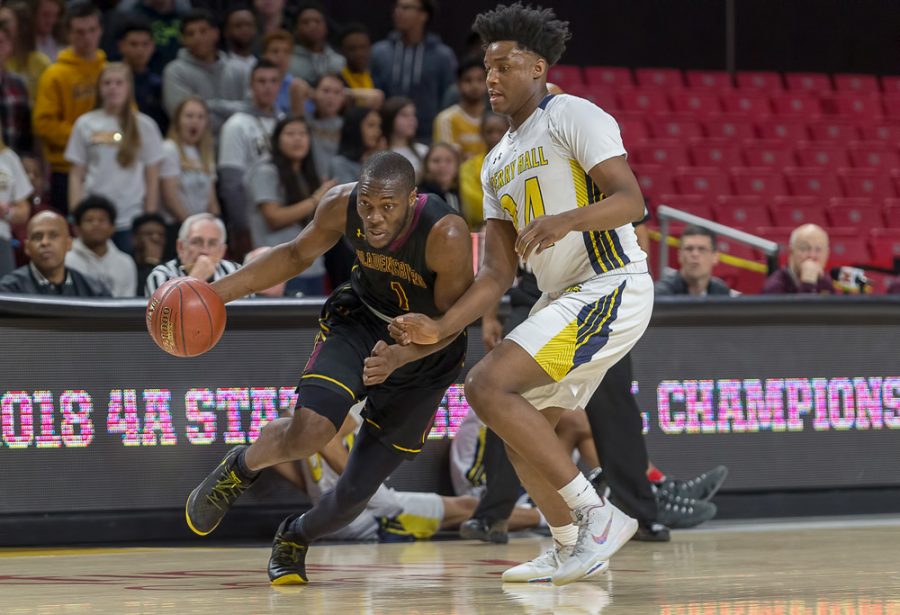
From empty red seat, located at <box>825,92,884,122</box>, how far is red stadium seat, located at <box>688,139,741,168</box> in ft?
6.61

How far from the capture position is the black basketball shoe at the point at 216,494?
4770 mm

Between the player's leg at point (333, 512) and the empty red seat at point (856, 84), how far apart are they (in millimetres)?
12334

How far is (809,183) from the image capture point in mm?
14102

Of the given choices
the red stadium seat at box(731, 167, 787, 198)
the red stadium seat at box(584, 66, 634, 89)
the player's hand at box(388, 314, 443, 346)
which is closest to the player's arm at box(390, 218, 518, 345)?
the player's hand at box(388, 314, 443, 346)

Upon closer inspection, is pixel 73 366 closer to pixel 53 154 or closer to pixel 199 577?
pixel 199 577

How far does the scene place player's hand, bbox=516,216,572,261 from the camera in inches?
167

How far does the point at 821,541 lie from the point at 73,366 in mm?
3558

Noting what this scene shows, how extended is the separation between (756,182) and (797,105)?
2.02 metres

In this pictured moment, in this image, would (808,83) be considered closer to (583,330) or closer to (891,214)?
(891,214)

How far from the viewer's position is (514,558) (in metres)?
5.86

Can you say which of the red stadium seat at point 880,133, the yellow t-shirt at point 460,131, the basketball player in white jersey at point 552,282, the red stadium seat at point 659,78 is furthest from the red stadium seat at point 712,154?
the basketball player in white jersey at point 552,282

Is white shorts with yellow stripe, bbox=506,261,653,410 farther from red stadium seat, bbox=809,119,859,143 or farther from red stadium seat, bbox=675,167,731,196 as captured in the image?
red stadium seat, bbox=809,119,859,143

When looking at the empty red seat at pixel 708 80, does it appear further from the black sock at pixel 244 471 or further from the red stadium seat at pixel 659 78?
the black sock at pixel 244 471

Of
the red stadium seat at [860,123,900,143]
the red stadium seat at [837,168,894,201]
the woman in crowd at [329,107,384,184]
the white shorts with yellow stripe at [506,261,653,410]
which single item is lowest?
the white shorts with yellow stripe at [506,261,653,410]
